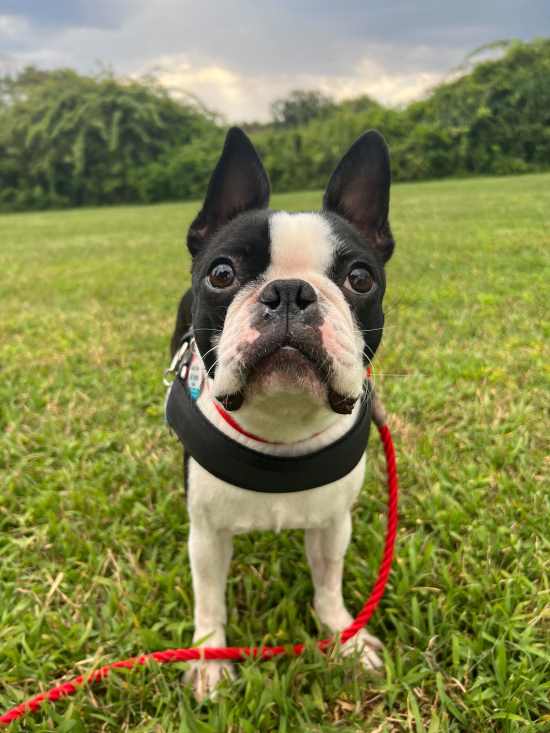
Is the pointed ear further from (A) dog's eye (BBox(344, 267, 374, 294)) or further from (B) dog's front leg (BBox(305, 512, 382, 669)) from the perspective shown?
(B) dog's front leg (BBox(305, 512, 382, 669))

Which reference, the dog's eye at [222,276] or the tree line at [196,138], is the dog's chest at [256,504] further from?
the tree line at [196,138]

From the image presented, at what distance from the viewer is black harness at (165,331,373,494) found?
1.60 m

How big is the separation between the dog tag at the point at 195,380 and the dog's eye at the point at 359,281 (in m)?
0.59

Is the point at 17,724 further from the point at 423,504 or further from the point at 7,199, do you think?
the point at 7,199

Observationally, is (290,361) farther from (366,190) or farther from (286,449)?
(366,190)

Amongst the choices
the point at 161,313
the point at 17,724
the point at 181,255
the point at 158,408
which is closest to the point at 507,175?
the point at 181,255

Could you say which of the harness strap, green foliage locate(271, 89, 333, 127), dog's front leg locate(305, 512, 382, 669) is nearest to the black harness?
the harness strap

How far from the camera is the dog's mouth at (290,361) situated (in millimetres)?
1371

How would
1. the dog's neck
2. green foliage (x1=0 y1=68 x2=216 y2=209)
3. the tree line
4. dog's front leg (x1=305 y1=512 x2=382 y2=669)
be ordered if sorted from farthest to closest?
green foliage (x1=0 y1=68 x2=216 y2=209), the tree line, dog's front leg (x1=305 y1=512 x2=382 y2=669), the dog's neck

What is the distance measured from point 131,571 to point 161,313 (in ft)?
12.2

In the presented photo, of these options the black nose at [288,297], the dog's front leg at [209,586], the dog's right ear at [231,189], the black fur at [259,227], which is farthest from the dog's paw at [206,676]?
the dog's right ear at [231,189]

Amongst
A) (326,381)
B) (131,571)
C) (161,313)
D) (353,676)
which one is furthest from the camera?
(161,313)

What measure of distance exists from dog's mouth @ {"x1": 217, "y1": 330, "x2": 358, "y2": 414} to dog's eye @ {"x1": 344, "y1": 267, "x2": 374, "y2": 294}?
0.32 metres

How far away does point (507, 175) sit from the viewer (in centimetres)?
2738
